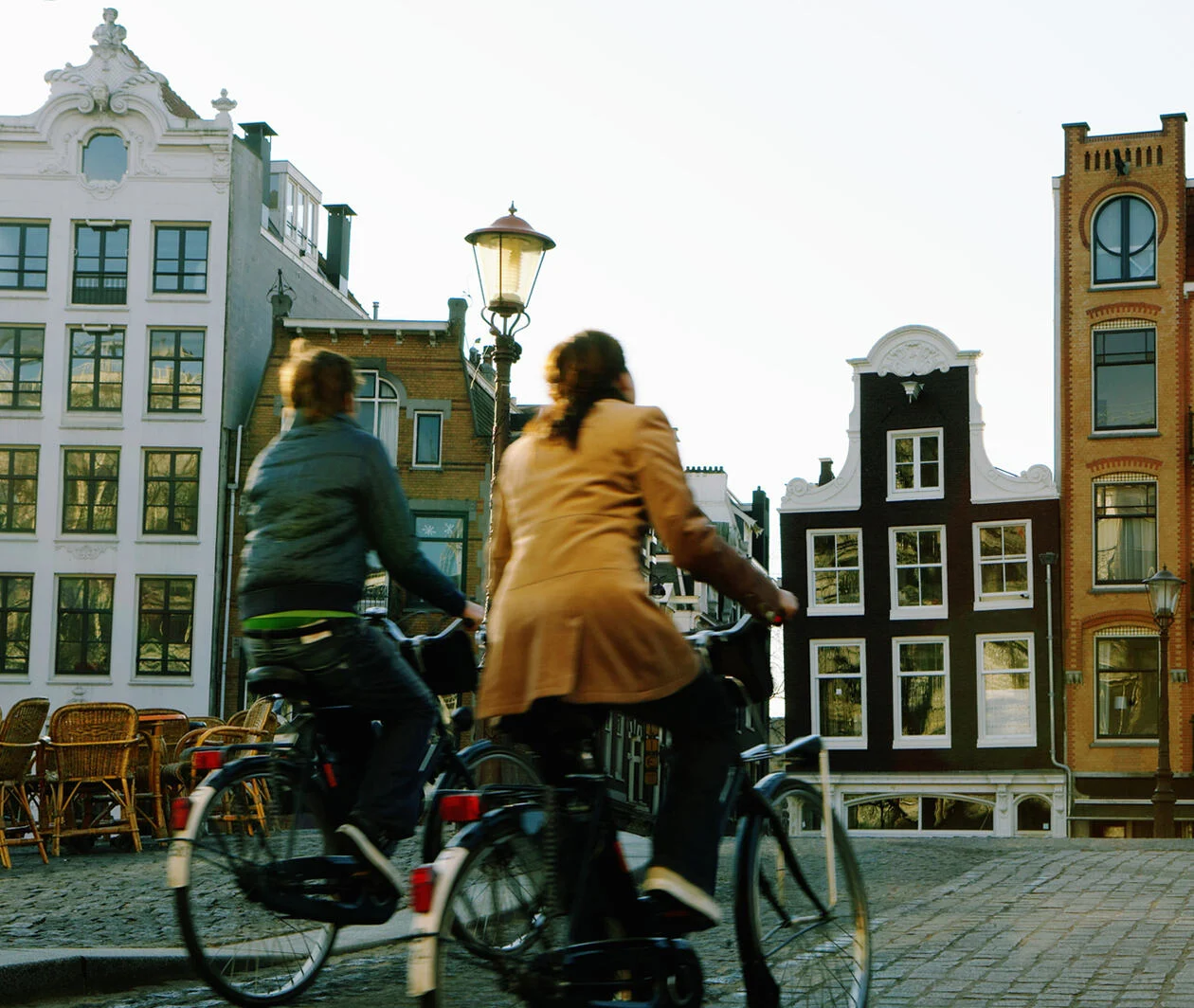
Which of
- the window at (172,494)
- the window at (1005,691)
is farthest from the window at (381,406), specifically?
the window at (1005,691)

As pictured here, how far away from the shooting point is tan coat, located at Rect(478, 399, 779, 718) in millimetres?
4020

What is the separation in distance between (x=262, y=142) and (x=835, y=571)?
18183mm

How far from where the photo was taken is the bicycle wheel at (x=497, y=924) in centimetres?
374

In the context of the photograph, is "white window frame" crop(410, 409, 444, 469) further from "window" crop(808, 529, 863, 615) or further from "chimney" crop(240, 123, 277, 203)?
"window" crop(808, 529, 863, 615)

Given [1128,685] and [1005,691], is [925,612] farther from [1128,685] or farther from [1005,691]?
[1128,685]

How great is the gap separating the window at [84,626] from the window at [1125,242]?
77.9 feet

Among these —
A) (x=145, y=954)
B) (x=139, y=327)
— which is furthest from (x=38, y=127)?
(x=145, y=954)

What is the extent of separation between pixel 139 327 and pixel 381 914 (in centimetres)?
3614

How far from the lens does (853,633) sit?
1512 inches

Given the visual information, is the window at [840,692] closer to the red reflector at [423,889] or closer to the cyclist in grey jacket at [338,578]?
the cyclist in grey jacket at [338,578]

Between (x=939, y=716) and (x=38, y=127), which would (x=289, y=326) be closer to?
(x=38, y=127)

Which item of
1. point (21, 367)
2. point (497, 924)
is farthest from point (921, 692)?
point (497, 924)

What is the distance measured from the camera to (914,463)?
3838cm

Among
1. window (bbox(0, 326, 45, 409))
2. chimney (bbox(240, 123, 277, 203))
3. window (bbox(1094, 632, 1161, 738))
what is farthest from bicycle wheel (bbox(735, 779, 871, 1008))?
chimney (bbox(240, 123, 277, 203))
